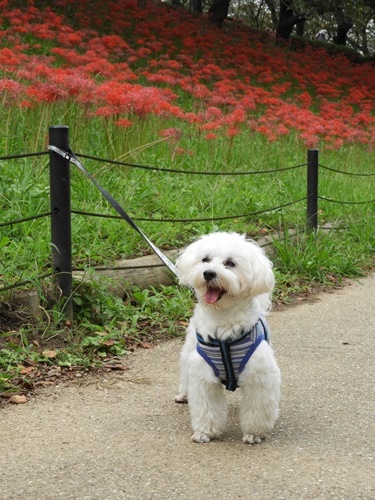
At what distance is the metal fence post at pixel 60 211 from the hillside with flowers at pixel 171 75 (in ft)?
5.34

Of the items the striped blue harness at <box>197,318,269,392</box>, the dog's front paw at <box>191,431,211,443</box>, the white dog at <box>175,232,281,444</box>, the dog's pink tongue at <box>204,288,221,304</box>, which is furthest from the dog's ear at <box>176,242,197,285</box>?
the dog's front paw at <box>191,431,211,443</box>

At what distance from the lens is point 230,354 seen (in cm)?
385

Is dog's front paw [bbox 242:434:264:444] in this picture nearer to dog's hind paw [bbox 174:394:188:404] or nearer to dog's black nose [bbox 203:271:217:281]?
dog's hind paw [bbox 174:394:188:404]

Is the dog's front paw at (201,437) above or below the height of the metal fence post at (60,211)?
below

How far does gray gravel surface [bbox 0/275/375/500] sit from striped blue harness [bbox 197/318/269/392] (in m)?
0.33

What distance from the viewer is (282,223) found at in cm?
839

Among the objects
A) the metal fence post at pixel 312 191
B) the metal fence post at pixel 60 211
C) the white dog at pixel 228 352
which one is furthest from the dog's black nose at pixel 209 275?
the metal fence post at pixel 312 191

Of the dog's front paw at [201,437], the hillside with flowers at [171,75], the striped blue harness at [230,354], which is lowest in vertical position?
the dog's front paw at [201,437]

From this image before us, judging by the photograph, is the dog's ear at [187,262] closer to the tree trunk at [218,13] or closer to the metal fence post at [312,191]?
the metal fence post at [312,191]

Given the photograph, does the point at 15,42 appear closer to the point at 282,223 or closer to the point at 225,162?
the point at 225,162

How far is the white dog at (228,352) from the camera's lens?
12.3 ft

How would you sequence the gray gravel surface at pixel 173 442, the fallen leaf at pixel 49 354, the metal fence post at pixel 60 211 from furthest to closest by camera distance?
the metal fence post at pixel 60 211, the fallen leaf at pixel 49 354, the gray gravel surface at pixel 173 442

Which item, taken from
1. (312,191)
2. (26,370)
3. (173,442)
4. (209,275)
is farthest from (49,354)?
(312,191)

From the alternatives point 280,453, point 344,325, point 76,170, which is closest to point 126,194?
point 76,170
